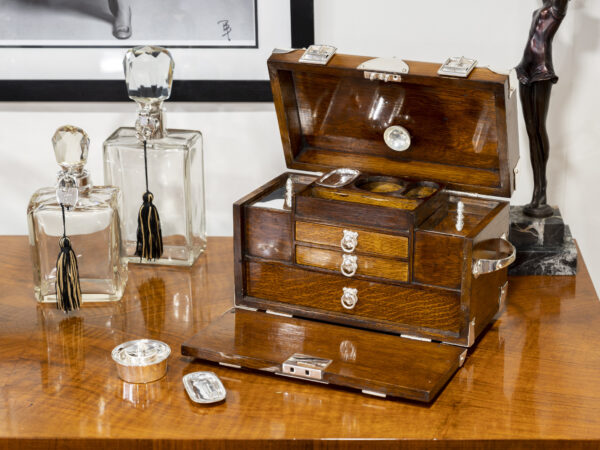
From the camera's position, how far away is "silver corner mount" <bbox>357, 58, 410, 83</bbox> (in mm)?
1324

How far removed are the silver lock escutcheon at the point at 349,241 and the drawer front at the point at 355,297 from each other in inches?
2.0

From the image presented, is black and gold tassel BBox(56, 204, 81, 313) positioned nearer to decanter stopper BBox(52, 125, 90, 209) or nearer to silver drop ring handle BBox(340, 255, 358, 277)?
decanter stopper BBox(52, 125, 90, 209)

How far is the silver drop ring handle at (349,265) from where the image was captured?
1.32 metres

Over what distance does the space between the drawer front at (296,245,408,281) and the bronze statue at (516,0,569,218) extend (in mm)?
412

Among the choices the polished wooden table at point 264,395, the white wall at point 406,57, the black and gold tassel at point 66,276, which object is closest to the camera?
the polished wooden table at point 264,395

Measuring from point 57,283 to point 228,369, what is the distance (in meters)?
0.34

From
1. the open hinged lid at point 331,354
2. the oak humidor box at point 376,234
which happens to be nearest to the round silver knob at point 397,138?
the oak humidor box at point 376,234

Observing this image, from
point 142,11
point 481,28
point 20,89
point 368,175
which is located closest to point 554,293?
point 368,175

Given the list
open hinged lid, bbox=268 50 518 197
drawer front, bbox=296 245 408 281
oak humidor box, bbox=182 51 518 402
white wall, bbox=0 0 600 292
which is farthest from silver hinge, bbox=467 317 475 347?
white wall, bbox=0 0 600 292

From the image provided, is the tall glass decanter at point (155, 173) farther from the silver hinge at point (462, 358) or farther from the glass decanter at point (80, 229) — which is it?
the silver hinge at point (462, 358)

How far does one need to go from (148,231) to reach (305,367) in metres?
0.51

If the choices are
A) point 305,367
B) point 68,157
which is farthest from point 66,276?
point 305,367

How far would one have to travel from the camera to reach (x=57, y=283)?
4.59 ft

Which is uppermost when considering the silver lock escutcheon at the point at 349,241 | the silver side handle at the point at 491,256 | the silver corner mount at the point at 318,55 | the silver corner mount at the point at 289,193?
the silver corner mount at the point at 318,55
